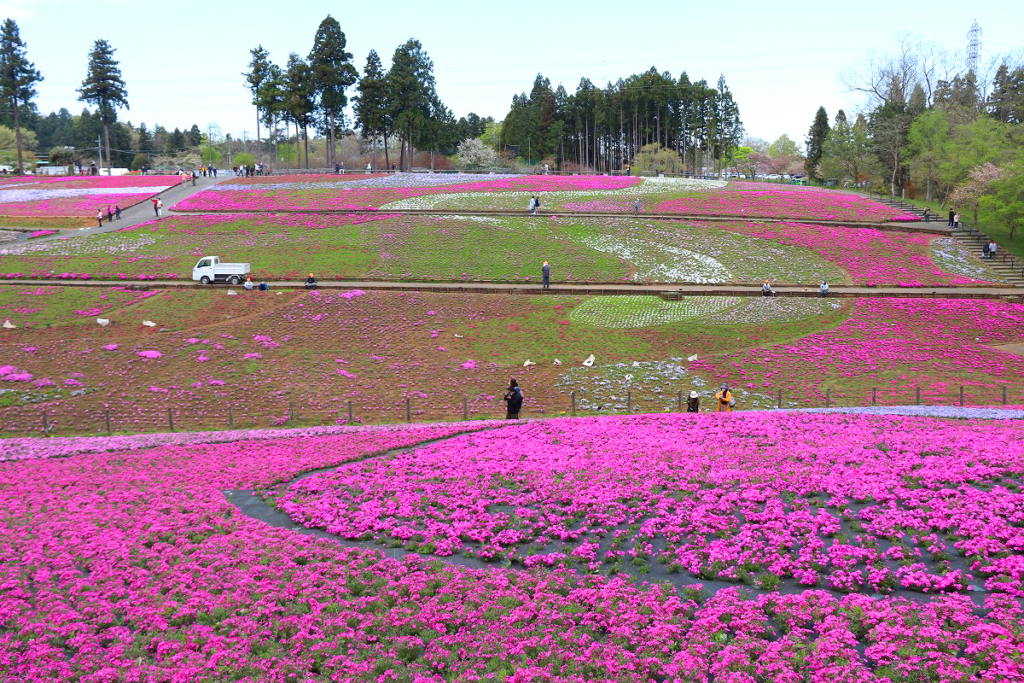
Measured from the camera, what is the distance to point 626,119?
117688 mm

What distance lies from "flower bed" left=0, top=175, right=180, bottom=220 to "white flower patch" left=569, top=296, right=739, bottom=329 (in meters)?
47.4

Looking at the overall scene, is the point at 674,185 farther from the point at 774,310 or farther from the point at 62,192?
the point at 62,192

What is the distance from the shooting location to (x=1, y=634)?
11523 millimetres

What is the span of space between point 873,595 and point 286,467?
13538 millimetres

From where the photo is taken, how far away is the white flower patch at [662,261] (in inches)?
1858

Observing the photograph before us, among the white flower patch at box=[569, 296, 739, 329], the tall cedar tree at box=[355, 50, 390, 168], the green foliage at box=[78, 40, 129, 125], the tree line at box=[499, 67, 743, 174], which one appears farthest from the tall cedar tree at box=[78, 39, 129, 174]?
the white flower patch at box=[569, 296, 739, 329]

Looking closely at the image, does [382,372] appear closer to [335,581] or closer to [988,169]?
[335,581]

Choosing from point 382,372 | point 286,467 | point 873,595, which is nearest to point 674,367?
point 382,372

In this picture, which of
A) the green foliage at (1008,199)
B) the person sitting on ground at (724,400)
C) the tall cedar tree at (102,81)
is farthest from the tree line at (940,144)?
the tall cedar tree at (102,81)

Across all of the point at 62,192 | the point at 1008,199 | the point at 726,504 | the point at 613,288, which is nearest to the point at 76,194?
the point at 62,192

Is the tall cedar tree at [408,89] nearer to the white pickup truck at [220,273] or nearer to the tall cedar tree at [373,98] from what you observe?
the tall cedar tree at [373,98]

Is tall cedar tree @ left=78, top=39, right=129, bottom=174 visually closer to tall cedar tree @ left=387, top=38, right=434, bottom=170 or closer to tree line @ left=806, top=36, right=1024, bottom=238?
tall cedar tree @ left=387, top=38, right=434, bottom=170

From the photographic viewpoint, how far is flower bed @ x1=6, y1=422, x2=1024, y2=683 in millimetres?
10172

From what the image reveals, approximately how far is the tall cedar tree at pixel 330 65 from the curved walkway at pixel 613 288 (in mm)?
48505
